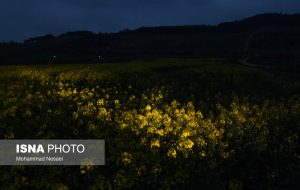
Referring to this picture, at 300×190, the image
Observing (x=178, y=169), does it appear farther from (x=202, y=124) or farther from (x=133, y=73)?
(x=133, y=73)

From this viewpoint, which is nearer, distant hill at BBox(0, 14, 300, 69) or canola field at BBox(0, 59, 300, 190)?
canola field at BBox(0, 59, 300, 190)

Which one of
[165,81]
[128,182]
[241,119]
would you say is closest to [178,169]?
[128,182]

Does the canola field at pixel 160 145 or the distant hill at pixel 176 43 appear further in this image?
the distant hill at pixel 176 43

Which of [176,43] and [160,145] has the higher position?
[176,43]

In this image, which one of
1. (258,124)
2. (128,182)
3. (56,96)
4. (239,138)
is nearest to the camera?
(128,182)

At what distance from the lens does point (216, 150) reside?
19.2m

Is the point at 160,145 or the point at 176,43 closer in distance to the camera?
the point at 160,145

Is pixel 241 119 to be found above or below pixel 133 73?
below

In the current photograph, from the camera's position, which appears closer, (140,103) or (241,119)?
(241,119)

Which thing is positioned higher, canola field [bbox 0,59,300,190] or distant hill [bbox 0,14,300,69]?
distant hill [bbox 0,14,300,69]

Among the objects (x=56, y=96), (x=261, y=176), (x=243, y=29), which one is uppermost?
(x=243, y=29)

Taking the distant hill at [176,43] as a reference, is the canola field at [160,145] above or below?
below

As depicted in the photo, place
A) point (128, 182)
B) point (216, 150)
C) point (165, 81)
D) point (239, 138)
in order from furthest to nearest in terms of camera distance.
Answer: point (165, 81), point (239, 138), point (216, 150), point (128, 182)

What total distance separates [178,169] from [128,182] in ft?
6.24
